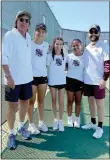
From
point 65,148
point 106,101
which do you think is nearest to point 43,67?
point 65,148

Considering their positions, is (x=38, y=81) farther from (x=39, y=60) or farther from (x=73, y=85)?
(x=73, y=85)

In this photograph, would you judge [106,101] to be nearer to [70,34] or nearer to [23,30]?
[23,30]

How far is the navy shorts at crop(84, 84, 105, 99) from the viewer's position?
400 cm

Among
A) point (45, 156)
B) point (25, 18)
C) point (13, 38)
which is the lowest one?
point (45, 156)

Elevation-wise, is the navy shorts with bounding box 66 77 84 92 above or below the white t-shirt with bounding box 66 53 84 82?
below

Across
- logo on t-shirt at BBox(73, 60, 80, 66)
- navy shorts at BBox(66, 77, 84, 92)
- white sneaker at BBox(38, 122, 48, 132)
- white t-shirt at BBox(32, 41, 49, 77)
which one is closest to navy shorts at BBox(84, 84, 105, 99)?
navy shorts at BBox(66, 77, 84, 92)

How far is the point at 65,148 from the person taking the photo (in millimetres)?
3611

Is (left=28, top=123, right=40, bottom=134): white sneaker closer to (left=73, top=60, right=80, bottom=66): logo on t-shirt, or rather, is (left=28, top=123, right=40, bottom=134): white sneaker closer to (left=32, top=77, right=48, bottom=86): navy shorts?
(left=32, top=77, right=48, bottom=86): navy shorts

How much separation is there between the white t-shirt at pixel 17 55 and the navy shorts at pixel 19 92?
82mm

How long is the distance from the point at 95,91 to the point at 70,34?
10363mm

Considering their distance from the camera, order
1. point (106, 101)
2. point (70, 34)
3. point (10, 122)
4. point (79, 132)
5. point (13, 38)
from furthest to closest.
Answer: point (70, 34), point (106, 101), point (79, 132), point (10, 122), point (13, 38)

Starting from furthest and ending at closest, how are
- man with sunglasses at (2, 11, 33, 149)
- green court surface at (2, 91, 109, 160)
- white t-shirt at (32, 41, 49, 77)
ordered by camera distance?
white t-shirt at (32, 41, 49, 77), green court surface at (2, 91, 109, 160), man with sunglasses at (2, 11, 33, 149)

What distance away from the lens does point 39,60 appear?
3.83 metres

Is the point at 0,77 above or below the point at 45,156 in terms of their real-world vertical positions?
above
